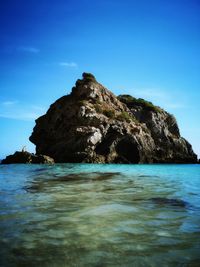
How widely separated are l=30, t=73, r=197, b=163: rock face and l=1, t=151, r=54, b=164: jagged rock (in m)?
6.80

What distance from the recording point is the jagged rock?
52.8 meters

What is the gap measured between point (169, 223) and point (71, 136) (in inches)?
2190

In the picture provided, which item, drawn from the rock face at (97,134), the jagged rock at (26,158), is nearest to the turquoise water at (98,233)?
the jagged rock at (26,158)

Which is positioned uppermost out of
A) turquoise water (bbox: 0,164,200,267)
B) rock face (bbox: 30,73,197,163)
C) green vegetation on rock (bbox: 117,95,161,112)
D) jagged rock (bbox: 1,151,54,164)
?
green vegetation on rock (bbox: 117,95,161,112)

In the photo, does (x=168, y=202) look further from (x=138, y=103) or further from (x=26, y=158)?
(x=138, y=103)

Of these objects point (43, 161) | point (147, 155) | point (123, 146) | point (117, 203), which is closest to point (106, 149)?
point (123, 146)

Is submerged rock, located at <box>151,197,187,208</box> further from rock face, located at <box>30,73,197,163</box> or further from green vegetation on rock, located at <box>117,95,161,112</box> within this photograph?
green vegetation on rock, located at <box>117,95,161,112</box>

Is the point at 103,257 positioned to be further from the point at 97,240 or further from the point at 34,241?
the point at 34,241

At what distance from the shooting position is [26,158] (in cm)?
5438

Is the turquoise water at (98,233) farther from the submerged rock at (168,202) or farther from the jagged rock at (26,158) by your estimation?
the jagged rock at (26,158)

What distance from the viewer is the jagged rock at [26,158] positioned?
52.8 meters

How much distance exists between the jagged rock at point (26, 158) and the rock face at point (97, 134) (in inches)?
268

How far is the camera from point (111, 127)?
214 feet

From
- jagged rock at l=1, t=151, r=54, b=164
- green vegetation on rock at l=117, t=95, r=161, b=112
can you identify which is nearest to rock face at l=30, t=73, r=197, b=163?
jagged rock at l=1, t=151, r=54, b=164
